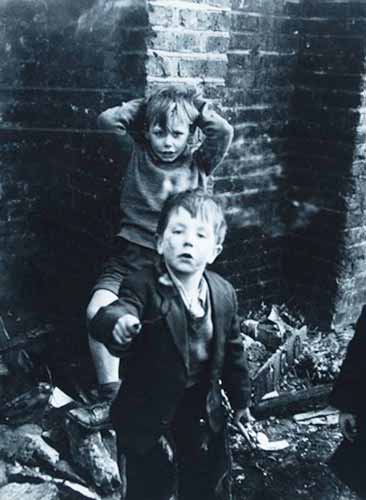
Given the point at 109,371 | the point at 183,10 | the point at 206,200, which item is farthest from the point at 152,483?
the point at 183,10

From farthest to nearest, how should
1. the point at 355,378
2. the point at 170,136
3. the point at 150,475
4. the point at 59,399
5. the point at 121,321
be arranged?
1. the point at 59,399
2. the point at 170,136
3. the point at 355,378
4. the point at 150,475
5. the point at 121,321

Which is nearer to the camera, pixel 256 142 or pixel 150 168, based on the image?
pixel 150 168

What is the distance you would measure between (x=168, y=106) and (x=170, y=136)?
5.9 inches

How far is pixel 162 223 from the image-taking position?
7.79 ft

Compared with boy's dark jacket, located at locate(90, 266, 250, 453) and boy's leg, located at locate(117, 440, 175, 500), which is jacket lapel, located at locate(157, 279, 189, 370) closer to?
boy's dark jacket, located at locate(90, 266, 250, 453)

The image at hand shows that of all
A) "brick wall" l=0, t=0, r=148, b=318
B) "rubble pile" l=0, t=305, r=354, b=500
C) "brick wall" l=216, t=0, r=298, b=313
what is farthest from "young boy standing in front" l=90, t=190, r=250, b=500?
"brick wall" l=216, t=0, r=298, b=313

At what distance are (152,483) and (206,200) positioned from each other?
3.75ft

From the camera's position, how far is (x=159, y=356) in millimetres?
2346

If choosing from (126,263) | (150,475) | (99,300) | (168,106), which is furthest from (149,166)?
(150,475)

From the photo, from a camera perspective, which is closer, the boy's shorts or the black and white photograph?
the black and white photograph

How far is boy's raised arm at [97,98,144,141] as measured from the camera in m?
3.25

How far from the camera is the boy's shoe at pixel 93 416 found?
322 cm

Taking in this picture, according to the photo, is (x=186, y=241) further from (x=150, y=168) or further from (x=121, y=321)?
(x=150, y=168)

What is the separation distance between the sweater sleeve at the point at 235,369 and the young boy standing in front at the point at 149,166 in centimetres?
85
